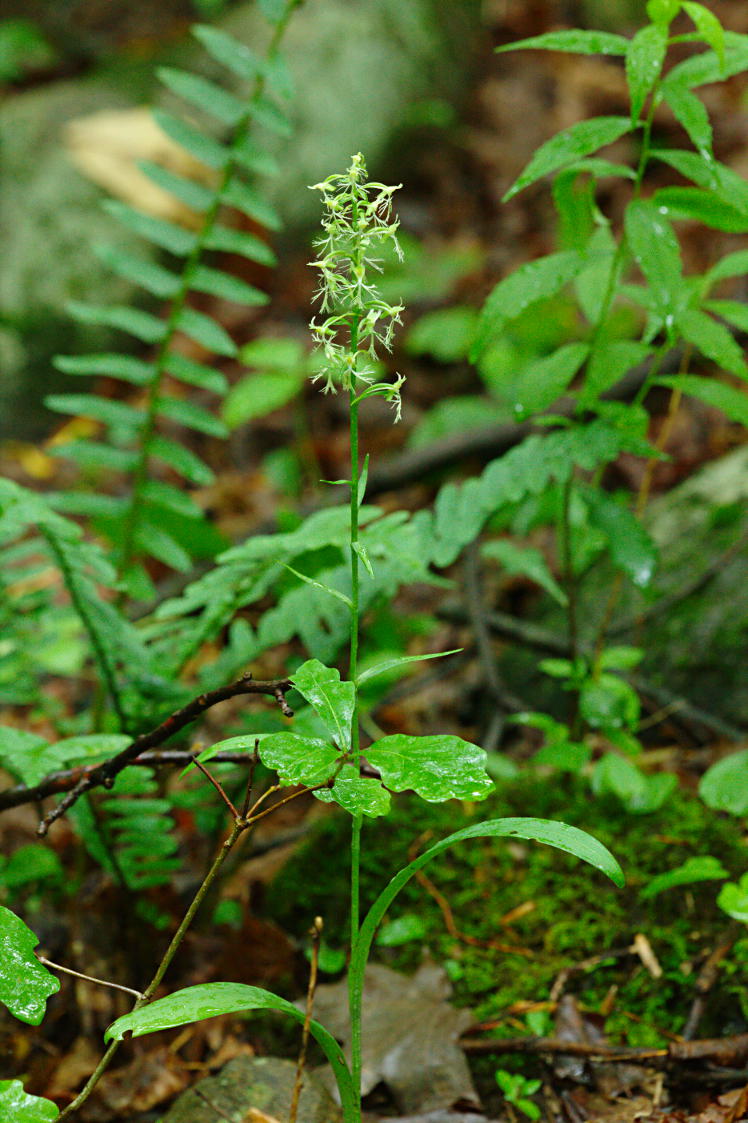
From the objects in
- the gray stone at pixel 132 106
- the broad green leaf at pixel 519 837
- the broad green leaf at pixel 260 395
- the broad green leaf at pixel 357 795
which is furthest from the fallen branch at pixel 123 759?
the gray stone at pixel 132 106

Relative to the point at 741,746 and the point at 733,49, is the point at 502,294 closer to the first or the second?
the point at 733,49

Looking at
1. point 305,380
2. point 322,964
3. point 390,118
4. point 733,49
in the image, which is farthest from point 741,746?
point 390,118

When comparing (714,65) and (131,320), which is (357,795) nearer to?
(714,65)

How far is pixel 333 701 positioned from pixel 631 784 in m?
1.08

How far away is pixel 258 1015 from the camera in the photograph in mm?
1943

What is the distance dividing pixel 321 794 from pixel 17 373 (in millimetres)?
4678

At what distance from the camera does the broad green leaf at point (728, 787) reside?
1.89 metres

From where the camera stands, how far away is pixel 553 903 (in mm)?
2002

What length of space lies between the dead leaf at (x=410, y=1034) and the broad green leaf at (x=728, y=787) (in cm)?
67

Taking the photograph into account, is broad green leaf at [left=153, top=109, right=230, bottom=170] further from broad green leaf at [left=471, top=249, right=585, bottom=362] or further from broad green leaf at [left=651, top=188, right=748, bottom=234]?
broad green leaf at [left=651, top=188, right=748, bottom=234]

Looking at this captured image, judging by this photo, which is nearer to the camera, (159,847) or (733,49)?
(733,49)

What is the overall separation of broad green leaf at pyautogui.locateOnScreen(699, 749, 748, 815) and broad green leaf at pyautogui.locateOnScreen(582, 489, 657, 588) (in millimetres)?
458

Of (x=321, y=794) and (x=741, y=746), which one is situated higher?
(x=321, y=794)

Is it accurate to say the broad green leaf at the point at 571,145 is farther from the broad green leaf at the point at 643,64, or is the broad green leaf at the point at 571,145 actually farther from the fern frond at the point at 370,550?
the fern frond at the point at 370,550
